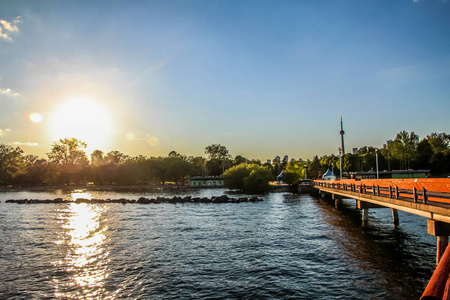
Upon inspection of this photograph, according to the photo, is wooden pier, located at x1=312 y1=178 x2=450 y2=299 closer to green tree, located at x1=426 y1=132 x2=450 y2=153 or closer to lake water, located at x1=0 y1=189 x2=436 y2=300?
lake water, located at x1=0 y1=189 x2=436 y2=300

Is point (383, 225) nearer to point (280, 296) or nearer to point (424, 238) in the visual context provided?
point (424, 238)

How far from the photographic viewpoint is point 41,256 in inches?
820

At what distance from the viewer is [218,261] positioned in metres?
19.2

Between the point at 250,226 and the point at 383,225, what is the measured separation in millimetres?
14075

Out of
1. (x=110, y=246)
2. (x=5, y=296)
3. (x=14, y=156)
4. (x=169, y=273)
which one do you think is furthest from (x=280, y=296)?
(x=14, y=156)

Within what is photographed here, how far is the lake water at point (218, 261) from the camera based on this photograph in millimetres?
14523

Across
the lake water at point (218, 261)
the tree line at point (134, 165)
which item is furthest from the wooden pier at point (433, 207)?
the tree line at point (134, 165)

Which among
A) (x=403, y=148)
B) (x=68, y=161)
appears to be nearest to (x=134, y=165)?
(x=68, y=161)

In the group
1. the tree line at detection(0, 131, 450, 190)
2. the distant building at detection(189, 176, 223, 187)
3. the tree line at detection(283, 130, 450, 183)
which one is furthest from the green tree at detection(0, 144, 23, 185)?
the tree line at detection(283, 130, 450, 183)

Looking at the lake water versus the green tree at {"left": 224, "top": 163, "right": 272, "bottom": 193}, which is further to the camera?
the green tree at {"left": 224, "top": 163, "right": 272, "bottom": 193}

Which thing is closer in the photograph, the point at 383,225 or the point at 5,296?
the point at 5,296

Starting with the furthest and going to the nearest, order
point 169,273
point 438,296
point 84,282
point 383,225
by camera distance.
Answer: point 383,225, point 169,273, point 84,282, point 438,296

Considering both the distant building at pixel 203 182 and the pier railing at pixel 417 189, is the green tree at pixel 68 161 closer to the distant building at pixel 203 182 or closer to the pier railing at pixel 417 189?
the distant building at pixel 203 182

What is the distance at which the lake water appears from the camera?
1452 centimetres
